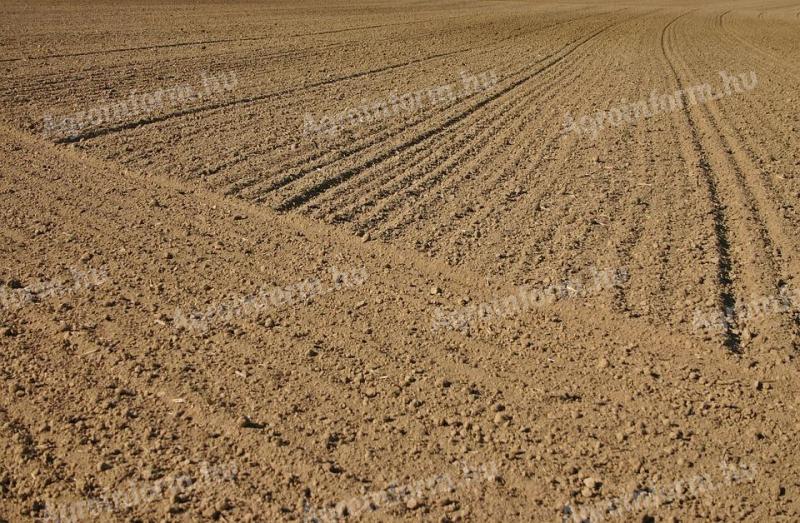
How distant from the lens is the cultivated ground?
3.86 m

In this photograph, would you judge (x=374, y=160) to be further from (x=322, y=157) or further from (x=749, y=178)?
(x=749, y=178)

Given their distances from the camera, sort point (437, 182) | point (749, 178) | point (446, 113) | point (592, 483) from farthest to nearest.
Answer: point (446, 113)
point (749, 178)
point (437, 182)
point (592, 483)

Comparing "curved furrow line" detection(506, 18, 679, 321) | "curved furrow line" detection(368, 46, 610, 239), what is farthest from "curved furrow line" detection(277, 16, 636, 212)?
"curved furrow line" detection(506, 18, 679, 321)

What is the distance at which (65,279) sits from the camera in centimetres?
582

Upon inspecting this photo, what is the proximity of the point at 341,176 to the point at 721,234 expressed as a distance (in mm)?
4197

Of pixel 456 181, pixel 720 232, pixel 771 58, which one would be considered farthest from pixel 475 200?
pixel 771 58

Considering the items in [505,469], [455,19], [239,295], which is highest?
[455,19]

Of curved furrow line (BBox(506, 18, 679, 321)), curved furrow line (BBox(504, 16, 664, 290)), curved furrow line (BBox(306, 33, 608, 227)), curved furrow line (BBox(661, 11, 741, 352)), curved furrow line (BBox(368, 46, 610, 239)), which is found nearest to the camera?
curved furrow line (BBox(661, 11, 741, 352))

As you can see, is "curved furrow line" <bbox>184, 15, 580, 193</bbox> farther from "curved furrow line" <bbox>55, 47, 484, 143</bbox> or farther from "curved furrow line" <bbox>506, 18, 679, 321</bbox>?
"curved furrow line" <bbox>506, 18, 679, 321</bbox>

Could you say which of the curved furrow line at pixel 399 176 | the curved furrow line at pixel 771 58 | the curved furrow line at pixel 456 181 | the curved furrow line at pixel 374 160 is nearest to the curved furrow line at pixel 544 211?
the curved furrow line at pixel 456 181

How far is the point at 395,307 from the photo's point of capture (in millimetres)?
5500

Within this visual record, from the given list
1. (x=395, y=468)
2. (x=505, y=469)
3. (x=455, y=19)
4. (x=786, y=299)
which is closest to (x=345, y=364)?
(x=395, y=468)

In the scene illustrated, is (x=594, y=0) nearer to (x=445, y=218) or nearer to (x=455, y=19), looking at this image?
(x=455, y=19)

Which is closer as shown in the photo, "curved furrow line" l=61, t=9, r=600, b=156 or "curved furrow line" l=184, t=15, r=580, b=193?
"curved furrow line" l=184, t=15, r=580, b=193
